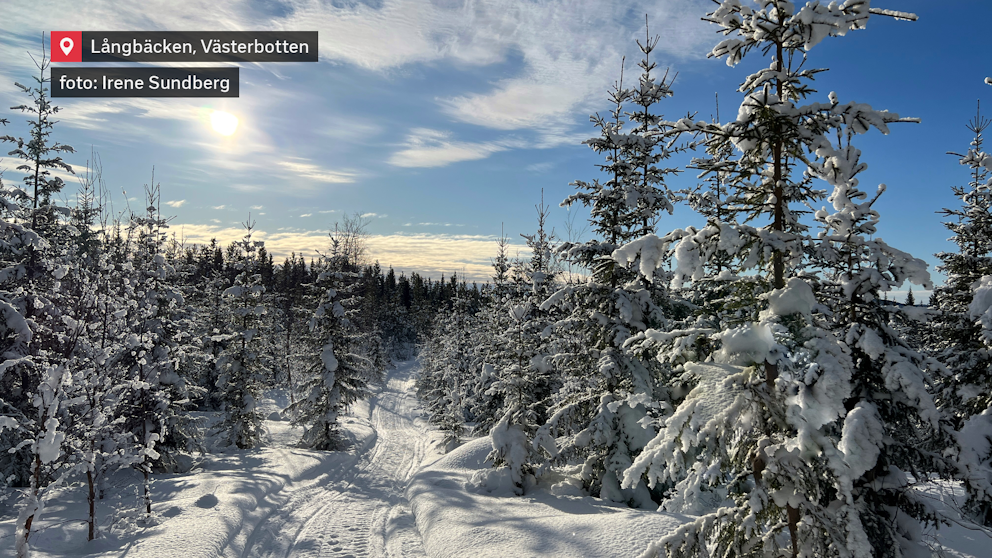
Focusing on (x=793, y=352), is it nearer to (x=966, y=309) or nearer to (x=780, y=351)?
(x=780, y=351)

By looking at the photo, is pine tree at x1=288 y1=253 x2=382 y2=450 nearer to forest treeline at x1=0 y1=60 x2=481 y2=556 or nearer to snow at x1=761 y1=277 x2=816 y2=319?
forest treeline at x1=0 y1=60 x2=481 y2=556

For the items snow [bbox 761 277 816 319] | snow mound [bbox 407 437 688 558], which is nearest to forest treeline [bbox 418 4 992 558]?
snow [bbox 761 277 816 319]

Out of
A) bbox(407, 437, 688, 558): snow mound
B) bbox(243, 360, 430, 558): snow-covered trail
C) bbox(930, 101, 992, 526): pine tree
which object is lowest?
bbox(243, 360, 430, 558): snow-covered trail

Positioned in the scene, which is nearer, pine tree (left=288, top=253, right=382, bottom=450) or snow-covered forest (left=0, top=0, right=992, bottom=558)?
snow-covered forest (left=0, top=0, right=992, bottom=558)

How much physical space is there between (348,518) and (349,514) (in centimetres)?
45

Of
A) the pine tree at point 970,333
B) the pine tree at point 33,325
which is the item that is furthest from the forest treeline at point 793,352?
the pine tree at point 33,325

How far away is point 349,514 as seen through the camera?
14.9 meters

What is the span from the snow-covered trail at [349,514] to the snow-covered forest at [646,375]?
182mm

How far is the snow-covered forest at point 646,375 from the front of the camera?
4.63 metres

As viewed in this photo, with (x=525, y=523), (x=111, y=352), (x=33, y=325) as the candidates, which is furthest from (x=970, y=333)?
(x=33, y=325)

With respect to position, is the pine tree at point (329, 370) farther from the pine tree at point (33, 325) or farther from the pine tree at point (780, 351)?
the pine tree at point (780, 351)

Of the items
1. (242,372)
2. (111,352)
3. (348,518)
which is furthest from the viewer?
(242,372)

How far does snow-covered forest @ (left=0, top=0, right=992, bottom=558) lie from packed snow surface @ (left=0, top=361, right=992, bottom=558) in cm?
14

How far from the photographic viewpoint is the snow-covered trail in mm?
11992
